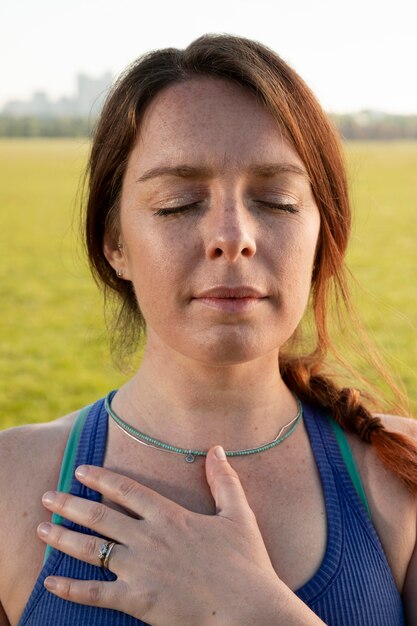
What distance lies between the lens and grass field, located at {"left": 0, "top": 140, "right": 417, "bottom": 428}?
916 centimetres

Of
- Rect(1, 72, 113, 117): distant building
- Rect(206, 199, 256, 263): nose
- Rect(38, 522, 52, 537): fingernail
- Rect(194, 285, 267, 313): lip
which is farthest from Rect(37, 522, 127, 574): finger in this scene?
Rect(1, 72, 113, 117): distant building

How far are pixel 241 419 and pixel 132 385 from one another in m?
0.38

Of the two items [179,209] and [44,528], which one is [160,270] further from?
[44,528]

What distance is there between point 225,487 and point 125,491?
284 millimetres

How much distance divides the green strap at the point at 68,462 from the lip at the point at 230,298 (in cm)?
62

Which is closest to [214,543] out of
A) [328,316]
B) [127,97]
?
[328,316]

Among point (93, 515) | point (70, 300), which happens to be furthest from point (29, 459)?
point (70, 300)

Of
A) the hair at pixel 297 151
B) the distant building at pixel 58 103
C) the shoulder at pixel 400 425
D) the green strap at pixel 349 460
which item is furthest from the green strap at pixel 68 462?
the distant building at pixel 58 103

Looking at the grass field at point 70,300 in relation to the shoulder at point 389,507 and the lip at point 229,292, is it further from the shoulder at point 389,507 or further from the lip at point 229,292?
the lip at point 229,292

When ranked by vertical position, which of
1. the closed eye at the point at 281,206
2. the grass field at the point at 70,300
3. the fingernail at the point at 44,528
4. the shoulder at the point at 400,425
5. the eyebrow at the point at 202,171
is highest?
the eyebrow at the point at 202,171

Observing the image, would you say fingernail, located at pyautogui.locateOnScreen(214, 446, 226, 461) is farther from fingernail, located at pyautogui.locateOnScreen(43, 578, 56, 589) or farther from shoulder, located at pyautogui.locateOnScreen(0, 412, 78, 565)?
fingernail, located at pyautogui.locateOnScreen(43, 578, 56, 589)

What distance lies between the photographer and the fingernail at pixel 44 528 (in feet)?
7.02

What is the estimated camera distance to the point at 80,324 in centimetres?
1436

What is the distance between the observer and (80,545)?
209 cm
